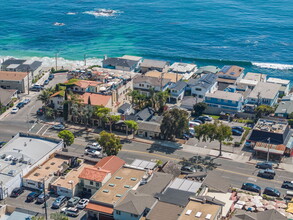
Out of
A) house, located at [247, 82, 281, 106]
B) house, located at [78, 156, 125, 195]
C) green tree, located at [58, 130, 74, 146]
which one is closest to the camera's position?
house, located at [78, 156, 125, 195]

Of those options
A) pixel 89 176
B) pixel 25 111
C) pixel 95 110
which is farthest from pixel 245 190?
pixel 25 111

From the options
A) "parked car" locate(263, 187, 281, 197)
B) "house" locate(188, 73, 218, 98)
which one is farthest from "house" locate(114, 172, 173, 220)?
"house" locate(188, 73, 218, 98)

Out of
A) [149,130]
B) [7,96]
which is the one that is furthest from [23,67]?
[149,130]

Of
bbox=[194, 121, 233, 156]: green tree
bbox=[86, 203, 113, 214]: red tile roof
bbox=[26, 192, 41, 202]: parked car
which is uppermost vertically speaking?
bbox=[194, 121, 233, 156]: green tree

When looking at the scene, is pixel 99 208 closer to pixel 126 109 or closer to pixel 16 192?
pixel 16 192

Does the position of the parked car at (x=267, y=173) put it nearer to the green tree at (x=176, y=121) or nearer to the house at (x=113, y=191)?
the green tree at (x=176, y=121)

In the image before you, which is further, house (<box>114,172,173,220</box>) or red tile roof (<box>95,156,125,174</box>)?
red tile roof (<box>95,156,125,174</box>)

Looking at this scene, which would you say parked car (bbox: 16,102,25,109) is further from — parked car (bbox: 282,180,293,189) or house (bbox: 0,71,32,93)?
parked car (bbox: 282,180,293,189)

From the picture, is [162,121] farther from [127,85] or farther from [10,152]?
[10,152]
